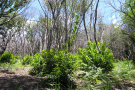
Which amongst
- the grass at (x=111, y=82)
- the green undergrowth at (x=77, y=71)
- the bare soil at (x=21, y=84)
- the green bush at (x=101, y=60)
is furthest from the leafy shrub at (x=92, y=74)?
the bare soil at (x=21, y=84)

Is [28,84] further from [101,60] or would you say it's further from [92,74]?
[101,60]

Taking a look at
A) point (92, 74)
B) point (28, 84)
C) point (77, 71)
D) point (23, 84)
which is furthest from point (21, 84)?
point (92, 74)

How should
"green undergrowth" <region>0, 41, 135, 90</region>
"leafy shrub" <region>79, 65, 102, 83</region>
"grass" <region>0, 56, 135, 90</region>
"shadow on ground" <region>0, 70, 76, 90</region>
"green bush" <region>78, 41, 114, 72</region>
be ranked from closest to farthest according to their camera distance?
"grass" <region>0, 56, 135, 90</region>
"shadow on ground" <region>0, 70, 76, 90</region>
"green undergrowth" <region>0, 41, 135, 90</region>
"leafy shrub" <region>79, 65, 102, 83</region>
"green bush" <region>78, 41, 114, 72</region>

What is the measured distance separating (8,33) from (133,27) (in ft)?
56.7

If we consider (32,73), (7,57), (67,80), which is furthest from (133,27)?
(7,57)

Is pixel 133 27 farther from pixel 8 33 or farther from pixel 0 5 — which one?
pixel 8 33

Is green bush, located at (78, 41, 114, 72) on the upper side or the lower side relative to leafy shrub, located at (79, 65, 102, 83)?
upper

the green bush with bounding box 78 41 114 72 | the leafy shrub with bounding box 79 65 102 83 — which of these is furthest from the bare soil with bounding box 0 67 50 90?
the green bush with bounding box 78 41 114 72

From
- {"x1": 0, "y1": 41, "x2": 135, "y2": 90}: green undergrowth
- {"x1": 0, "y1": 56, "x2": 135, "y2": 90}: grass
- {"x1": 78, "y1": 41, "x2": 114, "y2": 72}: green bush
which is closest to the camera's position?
{"x1": 0, "y1": 56, "x2": 135, "y2": 90}: grass

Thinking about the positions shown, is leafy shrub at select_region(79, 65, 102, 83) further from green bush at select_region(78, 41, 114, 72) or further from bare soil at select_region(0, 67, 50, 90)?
bare soil at select_region(0, 67, 50, 90)

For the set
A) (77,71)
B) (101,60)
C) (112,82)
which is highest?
(101,60)

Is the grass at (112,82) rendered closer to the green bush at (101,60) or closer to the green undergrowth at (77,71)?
the green undergrowth at (77,71)

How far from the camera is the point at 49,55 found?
163 inches

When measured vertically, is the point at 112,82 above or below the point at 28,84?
below
